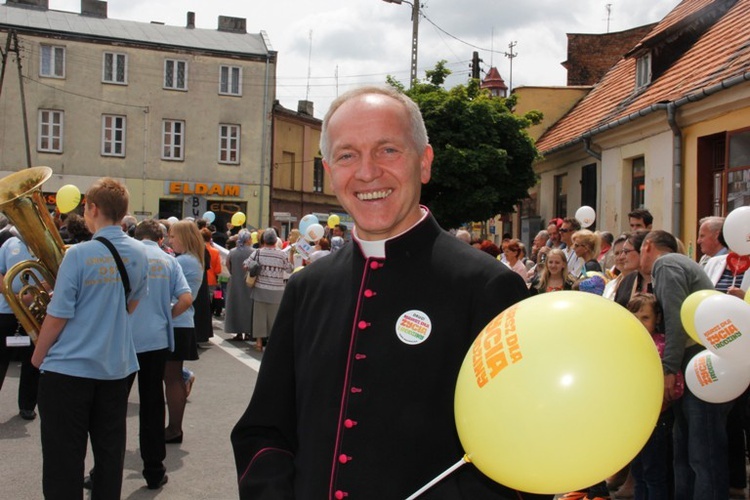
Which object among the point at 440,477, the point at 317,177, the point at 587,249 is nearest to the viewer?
the point at 440,477

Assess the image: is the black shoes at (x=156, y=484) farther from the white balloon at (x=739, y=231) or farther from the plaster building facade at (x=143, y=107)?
the plaster building facade at (x=143, y=107)

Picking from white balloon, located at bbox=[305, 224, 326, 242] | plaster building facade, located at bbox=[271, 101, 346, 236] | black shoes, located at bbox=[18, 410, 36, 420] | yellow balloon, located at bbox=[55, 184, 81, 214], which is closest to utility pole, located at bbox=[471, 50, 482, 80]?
plaster building facade, located at bbox=[271, 101, 346, 236]

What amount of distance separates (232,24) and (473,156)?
2552cm

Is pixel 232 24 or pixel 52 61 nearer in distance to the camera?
pixel 52 61

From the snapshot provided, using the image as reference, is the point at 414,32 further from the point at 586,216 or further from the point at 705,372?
the point at 705,372

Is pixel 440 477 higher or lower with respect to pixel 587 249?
lower

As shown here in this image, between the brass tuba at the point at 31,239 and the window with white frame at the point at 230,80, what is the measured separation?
3343 cm

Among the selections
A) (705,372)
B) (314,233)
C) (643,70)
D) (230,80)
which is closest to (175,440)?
(705,372)

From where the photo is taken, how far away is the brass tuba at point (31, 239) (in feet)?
16.6

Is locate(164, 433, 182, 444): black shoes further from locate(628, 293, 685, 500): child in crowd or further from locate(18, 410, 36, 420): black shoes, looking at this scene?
locate(628, 293, 685, 500): child in crowd

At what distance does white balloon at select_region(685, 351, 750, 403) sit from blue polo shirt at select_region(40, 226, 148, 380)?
3447mm

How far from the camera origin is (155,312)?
5934 mm

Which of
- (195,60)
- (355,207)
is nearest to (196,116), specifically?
(195,60)

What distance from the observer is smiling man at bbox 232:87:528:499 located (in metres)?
2.08
